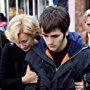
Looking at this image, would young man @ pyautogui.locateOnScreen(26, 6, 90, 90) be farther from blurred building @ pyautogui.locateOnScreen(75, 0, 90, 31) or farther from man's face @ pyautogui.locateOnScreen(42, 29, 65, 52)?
blurred building @ pyautogui.locateOnScreen(75, 0, 90, 31)

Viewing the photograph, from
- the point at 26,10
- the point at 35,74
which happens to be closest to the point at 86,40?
the point at 35,74

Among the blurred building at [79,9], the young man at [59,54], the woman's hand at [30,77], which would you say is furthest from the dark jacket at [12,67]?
the blurred building at [79,9]

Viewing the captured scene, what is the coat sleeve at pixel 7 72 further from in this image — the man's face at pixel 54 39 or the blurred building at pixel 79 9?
the blurred building at pixel 79 9

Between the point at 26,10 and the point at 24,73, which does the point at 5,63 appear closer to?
the point at 24,73

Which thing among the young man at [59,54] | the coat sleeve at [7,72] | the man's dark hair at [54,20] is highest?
the man's dark hair at [54,20]

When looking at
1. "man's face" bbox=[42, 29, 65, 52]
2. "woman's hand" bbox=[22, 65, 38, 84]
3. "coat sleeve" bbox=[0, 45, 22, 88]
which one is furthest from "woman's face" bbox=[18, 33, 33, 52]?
"man's face" bbox=[42, 29, 65, 52]

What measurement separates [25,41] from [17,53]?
0.13 metres

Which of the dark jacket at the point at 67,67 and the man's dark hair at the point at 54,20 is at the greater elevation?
the man's dark hair at the point at 54,20

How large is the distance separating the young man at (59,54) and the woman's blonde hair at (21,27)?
55cm

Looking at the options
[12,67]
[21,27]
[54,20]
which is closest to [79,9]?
[21,27]

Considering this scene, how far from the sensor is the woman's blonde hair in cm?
334

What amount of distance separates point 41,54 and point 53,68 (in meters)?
0.14

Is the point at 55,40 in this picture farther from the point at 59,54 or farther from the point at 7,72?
the point at 7,72

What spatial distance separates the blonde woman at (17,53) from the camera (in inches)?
126
